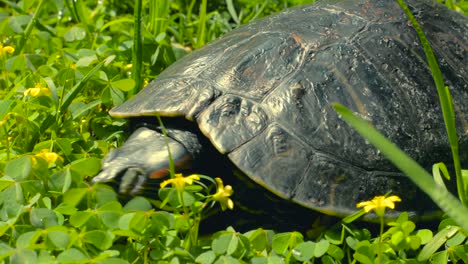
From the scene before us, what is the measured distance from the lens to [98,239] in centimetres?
260

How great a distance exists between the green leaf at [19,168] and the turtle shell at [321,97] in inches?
18.5

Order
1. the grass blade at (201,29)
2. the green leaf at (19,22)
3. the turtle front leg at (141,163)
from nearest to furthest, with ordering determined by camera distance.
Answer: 1. the turtle front leg at (141,163)
2. the green leaf at (19,22)
3. the grass blade at (201,29)

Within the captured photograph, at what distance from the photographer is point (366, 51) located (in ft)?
10.7

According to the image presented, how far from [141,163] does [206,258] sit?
481 mm

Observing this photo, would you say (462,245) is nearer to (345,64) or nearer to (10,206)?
(345,64)

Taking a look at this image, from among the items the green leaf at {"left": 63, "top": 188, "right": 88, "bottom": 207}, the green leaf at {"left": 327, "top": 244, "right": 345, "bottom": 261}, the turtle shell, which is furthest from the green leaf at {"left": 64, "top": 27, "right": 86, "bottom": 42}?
the green leaf at {"left": 327, "top": 244, "right": 345, "bottom": 261}

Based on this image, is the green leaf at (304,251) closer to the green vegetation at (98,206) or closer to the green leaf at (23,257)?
the green vegetation at (98,206)

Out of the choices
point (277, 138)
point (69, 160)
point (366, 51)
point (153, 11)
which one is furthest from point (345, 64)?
point (153, 11)

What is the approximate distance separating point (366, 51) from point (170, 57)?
1.18m

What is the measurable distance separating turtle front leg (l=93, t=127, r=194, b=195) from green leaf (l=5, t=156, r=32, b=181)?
0.21 metres

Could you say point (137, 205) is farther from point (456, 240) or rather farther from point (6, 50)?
point (6, 50)

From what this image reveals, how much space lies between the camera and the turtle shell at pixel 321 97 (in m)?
2.93

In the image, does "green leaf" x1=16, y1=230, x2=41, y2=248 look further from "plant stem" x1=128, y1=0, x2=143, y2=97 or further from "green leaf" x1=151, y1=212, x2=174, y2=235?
"plant stem" x1=128, y1=0, x2=143, y2=97

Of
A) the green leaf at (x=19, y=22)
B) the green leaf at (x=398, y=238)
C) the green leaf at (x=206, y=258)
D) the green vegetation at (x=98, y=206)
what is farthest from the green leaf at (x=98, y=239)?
the green leaf at (x=19, y=22)
